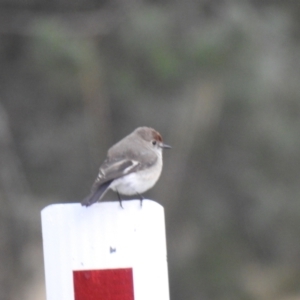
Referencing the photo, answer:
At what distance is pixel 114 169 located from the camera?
4.09 meters

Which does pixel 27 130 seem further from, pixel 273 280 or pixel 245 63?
pixel 273 280

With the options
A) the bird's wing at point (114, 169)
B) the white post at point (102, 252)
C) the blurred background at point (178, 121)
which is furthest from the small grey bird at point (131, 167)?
the blurred background at point (178, 121)

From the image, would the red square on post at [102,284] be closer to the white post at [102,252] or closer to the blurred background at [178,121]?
the white post at [102,252]

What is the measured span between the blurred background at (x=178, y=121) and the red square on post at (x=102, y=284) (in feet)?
20.4

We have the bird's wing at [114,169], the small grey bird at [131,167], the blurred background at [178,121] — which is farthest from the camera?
the blurred background at [178,121]

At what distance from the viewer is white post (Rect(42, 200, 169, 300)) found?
7.55 feet

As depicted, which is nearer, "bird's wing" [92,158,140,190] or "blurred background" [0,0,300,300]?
"bird's wing" [92,158,140,190]

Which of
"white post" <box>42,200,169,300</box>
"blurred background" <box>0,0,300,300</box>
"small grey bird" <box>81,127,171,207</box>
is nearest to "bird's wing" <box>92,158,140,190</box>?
"small grey bird" <box>81,127,171,207</box>

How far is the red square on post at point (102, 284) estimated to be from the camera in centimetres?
231

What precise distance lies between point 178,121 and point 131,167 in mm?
5111

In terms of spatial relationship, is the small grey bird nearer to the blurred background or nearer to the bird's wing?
the bird's wing

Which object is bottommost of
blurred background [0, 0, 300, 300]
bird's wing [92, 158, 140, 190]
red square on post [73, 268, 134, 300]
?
red square on post [73, 268, 134, 300]

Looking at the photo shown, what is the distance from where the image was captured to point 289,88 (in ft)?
31.2

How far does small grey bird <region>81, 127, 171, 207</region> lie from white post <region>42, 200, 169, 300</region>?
1.42 metres
